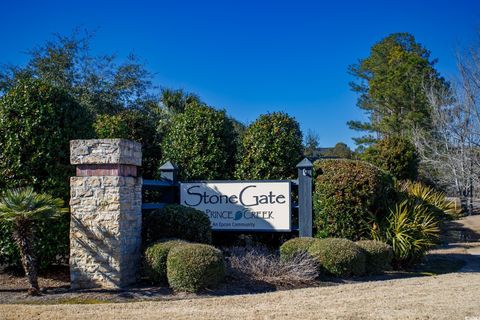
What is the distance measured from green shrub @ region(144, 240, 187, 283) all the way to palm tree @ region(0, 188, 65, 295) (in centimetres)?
178

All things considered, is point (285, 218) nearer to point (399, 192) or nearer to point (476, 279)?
point (399, 192)

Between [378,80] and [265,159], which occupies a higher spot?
[378,80]

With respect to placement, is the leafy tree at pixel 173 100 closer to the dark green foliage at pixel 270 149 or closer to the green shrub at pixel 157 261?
the dark green foliage at pixel 270 149

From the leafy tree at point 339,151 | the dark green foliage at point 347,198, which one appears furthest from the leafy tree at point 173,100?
the leafy tree at point 339,151

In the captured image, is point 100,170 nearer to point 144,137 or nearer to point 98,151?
point 98,151

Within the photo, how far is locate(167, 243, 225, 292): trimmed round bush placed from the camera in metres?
8.16

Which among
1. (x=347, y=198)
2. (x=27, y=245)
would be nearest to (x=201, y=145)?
(x=347, y=198)

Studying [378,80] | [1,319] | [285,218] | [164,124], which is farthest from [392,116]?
[1,319]

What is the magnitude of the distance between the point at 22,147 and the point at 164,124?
7685 mm

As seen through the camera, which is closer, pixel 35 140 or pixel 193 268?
pixel 193 268

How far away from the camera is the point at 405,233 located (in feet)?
36.9

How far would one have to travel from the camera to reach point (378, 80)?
36031 mm

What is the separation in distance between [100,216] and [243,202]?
4331 millimetres

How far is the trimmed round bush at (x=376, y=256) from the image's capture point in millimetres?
10250
